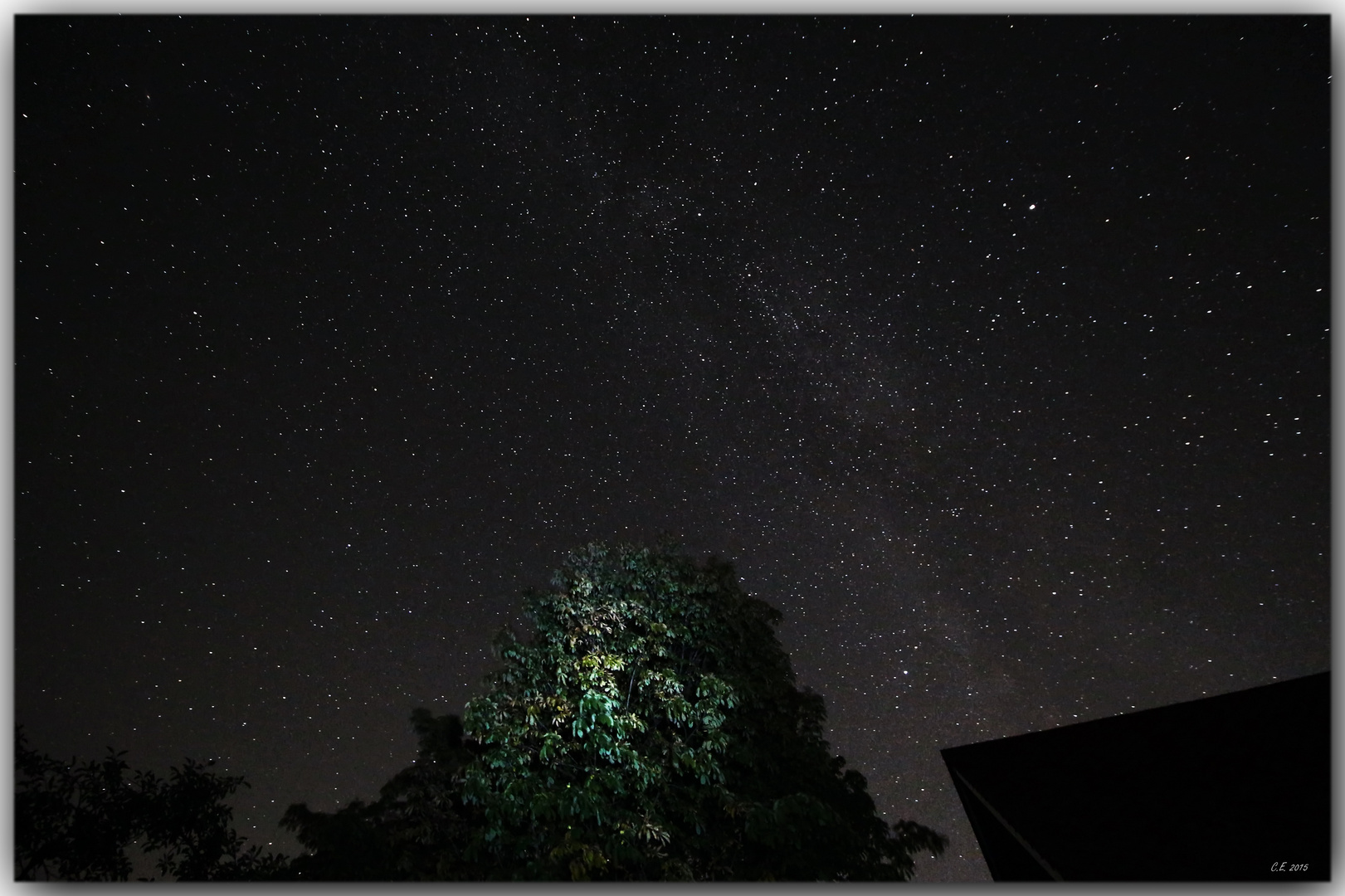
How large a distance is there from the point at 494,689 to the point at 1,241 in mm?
4871

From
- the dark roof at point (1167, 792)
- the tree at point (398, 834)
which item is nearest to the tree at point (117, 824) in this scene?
the tree at point (398, 834)

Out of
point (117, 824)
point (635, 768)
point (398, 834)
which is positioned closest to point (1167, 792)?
point (635, 768)

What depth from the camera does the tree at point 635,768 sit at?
5.52m

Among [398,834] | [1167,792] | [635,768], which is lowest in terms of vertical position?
[1167,792]

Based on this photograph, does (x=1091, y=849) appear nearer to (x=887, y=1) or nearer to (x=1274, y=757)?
(x=1274, y=757)

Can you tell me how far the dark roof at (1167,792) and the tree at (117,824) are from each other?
682 centimetres

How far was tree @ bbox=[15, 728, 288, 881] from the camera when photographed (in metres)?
5.83

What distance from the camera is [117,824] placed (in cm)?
629

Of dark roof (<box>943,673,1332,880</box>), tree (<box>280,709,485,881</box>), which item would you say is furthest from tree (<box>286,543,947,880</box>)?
dark roof (<box>943,673,1332,880</box>)

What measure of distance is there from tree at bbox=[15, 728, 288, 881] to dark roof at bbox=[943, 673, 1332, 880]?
682 centimetres

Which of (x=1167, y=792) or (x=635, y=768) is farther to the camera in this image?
(x=1167, y=792)

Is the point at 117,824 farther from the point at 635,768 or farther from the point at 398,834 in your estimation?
the point at 635,768

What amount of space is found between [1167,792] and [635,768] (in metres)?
4.84

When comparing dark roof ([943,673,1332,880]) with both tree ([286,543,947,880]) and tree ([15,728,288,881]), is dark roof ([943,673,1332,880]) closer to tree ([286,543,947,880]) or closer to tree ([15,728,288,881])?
tree ([286,543,947,880])
